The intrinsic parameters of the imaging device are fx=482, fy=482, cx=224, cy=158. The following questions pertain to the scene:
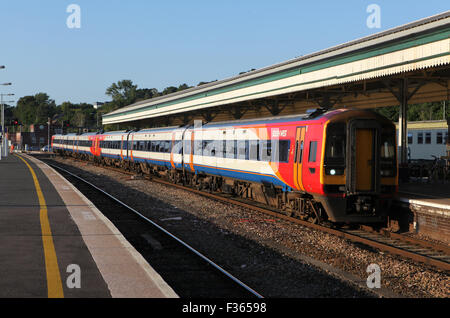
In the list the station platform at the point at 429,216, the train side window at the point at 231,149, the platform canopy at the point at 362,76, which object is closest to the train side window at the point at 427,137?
the platform canopy at the point at 362,76

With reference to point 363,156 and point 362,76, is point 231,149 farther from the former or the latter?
point 363,156

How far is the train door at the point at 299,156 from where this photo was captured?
47.3ft

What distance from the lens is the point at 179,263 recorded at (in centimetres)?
973

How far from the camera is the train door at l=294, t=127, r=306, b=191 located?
14422mm

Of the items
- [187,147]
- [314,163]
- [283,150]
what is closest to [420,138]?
[187,147]

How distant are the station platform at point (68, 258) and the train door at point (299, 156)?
18.2 ft

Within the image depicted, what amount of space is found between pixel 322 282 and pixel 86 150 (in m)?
51.8

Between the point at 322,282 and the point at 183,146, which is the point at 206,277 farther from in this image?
the point at 183,146

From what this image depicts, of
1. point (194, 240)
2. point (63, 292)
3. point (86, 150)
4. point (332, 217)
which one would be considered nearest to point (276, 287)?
point (63, 292)

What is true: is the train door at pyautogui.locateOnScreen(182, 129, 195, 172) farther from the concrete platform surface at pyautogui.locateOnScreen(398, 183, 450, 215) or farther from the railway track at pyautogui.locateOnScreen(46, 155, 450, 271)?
the concrete platform surface at pyautogui.locateOnScreen(398, 183, 450, 215)

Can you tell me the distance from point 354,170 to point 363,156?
53 centimetres

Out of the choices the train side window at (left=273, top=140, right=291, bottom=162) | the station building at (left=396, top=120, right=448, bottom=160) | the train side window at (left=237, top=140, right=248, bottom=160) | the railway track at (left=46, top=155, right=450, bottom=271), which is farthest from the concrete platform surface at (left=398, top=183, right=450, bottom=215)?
the station building at (left=396, top=120, right=448, bottom=160)

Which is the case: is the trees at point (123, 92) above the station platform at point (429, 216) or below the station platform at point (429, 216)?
above

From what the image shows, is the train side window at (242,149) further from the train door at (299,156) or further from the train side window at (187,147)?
the train side window at (187,147)
